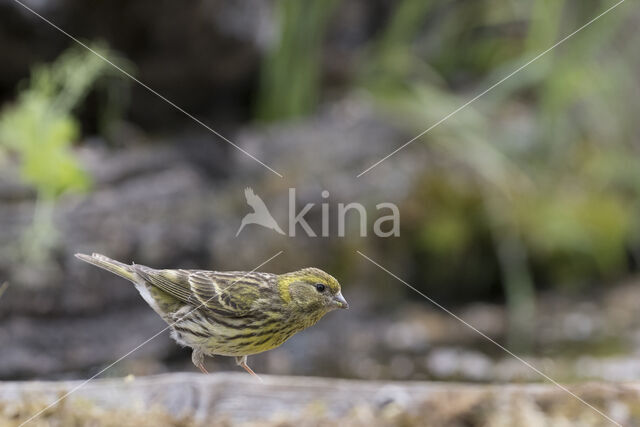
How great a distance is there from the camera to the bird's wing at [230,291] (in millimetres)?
1907

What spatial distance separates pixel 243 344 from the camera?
1.89 meters

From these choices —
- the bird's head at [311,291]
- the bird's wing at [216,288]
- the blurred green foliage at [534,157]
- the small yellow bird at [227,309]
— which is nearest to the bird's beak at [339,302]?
the bird's head at [311,291]

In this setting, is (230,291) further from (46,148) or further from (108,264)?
(46,148)

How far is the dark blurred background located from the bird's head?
2315 mm

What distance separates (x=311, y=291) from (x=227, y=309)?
246 millimetres

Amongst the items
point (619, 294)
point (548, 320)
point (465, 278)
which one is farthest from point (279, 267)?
point (619, 294)

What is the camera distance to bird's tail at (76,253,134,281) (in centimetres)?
168

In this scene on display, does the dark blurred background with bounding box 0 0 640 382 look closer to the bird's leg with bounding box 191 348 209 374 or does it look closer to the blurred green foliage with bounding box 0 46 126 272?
the blurred green foliage with bounding box 0 46 126 272

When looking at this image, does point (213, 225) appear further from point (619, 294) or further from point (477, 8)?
point (477, 8)

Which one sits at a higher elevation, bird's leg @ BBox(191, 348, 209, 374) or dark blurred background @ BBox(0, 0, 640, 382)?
dark blurred background @ BBox(0, 0, 640, 382)

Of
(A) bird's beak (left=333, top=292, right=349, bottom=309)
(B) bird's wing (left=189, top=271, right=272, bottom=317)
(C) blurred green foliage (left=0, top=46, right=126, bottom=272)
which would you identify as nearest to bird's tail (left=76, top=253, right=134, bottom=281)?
(B) bird's wing (left=189, top=271, right=272, bottom=317)

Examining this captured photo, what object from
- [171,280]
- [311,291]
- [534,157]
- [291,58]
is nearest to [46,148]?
[171,280]

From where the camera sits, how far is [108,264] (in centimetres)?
179

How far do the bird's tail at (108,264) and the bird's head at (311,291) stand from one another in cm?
37
